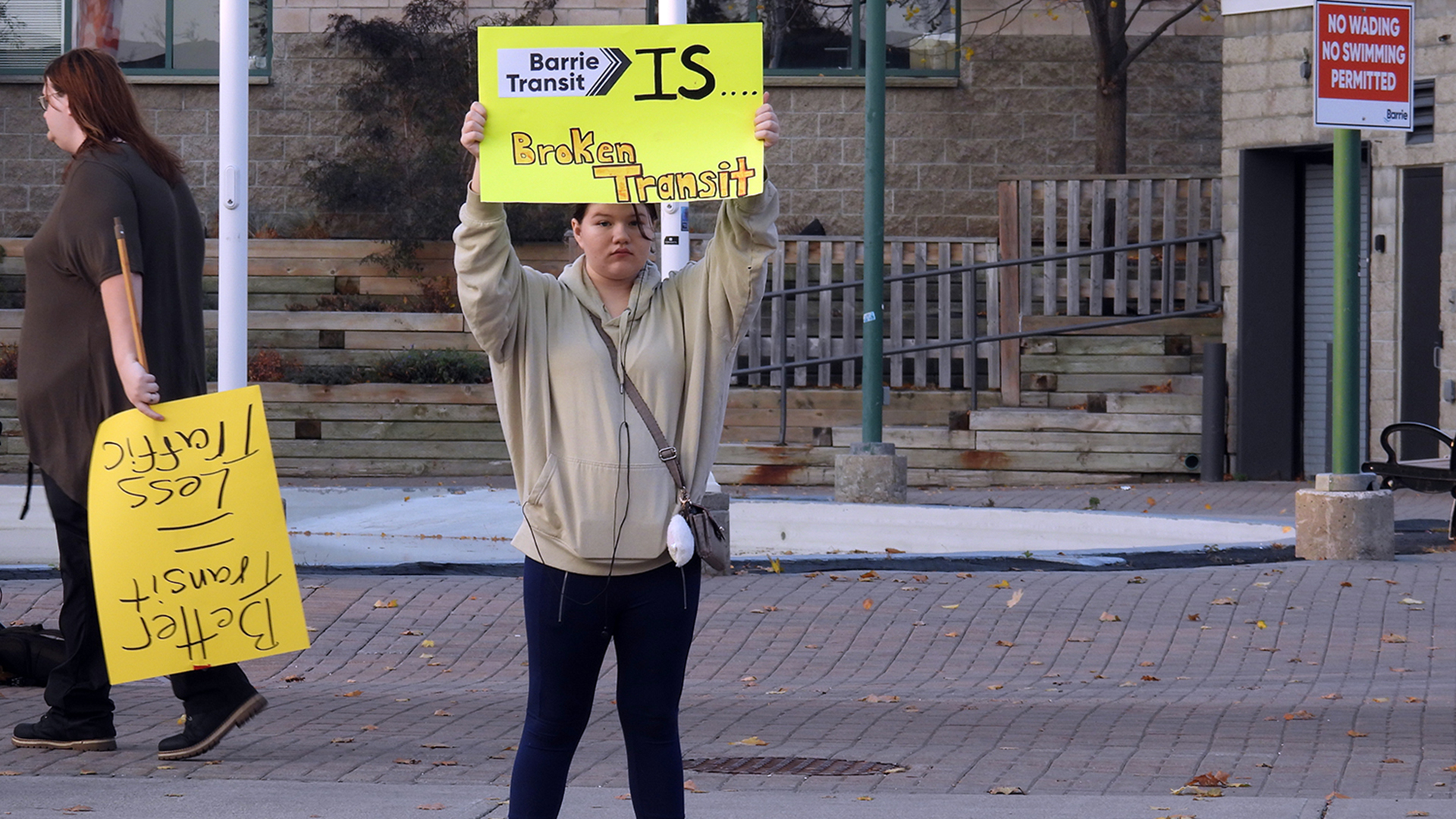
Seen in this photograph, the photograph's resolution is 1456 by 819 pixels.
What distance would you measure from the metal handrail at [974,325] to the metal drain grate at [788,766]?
973cm

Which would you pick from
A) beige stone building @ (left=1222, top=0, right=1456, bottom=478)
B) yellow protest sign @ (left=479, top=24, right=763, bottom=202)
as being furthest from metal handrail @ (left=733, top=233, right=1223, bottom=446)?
yellow protest sign @ (left=479, top=24, right=763, bottom=202)

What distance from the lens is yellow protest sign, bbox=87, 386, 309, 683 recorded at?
5195 millimetres

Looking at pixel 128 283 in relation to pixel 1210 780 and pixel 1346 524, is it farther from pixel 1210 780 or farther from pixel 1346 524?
pixel 1346 524

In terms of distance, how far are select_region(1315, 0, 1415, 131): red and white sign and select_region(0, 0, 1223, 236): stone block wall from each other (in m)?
9.54

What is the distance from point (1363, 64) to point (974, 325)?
6.41 meters

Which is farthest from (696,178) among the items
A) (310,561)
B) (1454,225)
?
(1454,225)

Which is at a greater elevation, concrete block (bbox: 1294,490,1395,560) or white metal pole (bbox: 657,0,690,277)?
white metal pole (bbox: 657,0,690,277)

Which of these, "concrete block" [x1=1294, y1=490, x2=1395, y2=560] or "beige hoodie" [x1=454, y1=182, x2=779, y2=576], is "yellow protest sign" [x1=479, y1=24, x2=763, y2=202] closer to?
"beige hoodie" [x1=454, y1=182, x2=779, y2=576]

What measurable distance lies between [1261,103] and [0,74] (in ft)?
43.3

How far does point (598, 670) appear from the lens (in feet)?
12.9

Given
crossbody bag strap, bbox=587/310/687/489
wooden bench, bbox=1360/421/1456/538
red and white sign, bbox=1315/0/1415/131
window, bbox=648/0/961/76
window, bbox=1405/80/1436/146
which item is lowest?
wooden bench, bbox=1360/421/1456/538

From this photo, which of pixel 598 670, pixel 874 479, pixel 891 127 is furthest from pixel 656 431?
pixel 891 127

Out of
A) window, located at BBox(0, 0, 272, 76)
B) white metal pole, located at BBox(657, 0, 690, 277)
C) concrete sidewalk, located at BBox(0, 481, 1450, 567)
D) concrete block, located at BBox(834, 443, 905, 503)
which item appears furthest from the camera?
window, located at BBox(0, 0, 272, 76)

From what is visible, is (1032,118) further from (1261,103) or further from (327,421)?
(327,421)
